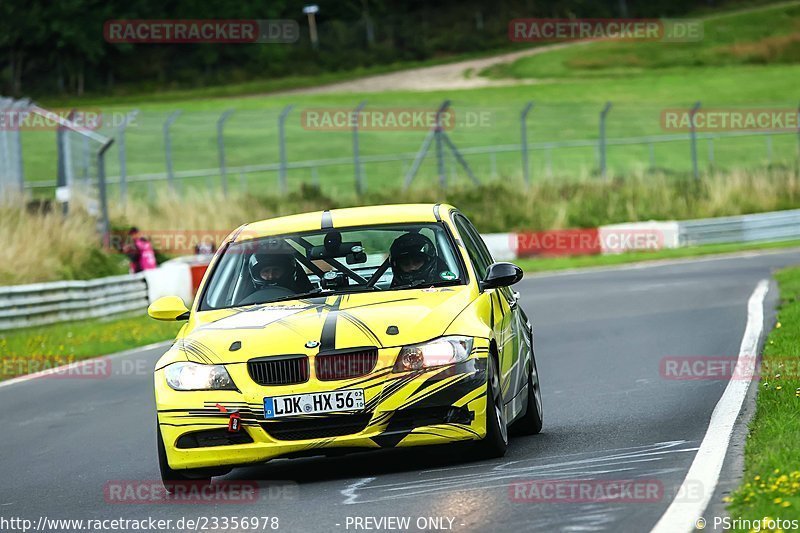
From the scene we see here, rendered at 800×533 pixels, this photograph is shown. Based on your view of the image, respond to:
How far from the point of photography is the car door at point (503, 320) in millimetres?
9070

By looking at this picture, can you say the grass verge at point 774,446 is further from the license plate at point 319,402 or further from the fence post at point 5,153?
the fence post at point 5,153

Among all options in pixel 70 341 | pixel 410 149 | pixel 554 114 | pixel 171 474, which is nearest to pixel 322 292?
pixel 171 474

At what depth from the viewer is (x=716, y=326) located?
1681 cm

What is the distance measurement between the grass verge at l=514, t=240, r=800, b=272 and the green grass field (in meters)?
7.39

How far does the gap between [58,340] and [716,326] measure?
8.30 meters

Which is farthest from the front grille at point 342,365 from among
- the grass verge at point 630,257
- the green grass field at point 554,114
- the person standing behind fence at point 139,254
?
the green grass field at point 554,114

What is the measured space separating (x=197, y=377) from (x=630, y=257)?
25781 millimetres

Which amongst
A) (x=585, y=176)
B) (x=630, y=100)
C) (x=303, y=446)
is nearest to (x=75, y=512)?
(x=303, y=446)

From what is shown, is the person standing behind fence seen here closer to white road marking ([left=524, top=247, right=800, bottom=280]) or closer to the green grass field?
white road marking ([left=524, top=247, right=800, bottom=280])

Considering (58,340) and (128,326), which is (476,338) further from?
(128,326)

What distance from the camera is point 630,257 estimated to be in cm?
3362

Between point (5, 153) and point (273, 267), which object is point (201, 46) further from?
point (273, 267)

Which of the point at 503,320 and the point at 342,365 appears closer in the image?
the point at 342,365

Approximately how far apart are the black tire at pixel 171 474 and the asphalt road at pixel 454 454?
1.13ft
